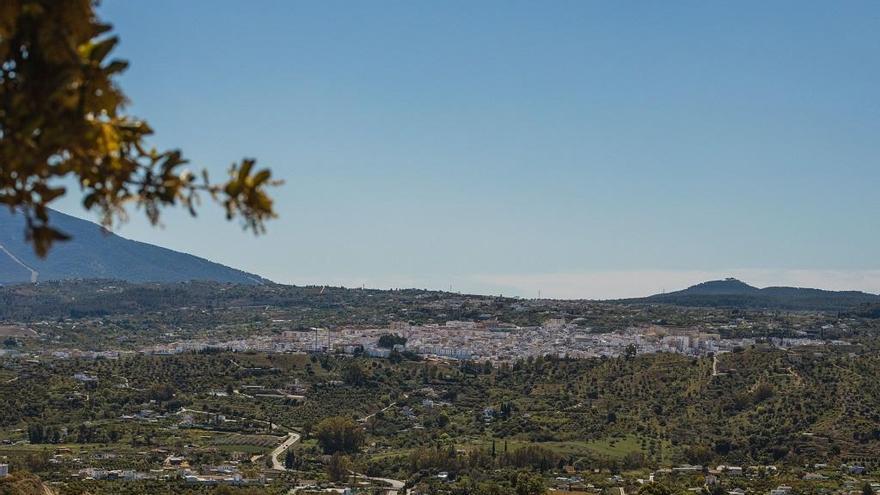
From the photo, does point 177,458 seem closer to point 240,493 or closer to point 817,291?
point 240,493

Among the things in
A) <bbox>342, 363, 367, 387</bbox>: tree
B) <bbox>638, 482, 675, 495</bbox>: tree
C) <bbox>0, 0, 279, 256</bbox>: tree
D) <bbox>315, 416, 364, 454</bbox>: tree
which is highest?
<bbox>0, 0, 279, 256</bbox>: tree

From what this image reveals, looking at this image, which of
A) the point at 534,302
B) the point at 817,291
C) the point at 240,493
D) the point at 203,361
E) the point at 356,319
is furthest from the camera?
the point at 817,291

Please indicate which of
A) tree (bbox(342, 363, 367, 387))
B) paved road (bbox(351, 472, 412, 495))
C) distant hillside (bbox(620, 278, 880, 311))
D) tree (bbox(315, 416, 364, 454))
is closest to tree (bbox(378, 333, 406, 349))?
tree (bbox(342, 363, 367, 387))

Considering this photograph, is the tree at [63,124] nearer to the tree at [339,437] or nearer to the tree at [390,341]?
the tree at [339,437]

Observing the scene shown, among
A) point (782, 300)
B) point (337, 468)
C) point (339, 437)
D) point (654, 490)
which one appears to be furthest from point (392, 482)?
point (782, 300)

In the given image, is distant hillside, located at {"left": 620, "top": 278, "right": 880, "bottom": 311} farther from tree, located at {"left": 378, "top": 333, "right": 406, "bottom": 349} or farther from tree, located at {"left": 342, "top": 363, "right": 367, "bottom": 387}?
tree, located at {"left": 342, "top": 363, "right": 367, "bottom": 387}

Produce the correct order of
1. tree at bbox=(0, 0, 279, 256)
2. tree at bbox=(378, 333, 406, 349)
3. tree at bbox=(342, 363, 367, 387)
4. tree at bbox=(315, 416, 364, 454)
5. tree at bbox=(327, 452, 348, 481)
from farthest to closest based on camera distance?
tree at bbox=(378, 333, 406, 349) < tree at bbox=(342, 363, 367, 387) < tree at bbox=(315, 416, 364, 454) < tree at bbox=(327, 452, 348, 481) < tree at bbox=(0, 0, 279, 256)

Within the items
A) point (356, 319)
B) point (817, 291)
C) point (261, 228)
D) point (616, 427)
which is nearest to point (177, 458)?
point (616, 427)

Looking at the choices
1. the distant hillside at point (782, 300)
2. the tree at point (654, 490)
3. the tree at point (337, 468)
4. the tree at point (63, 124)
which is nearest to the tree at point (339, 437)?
the tree at point (337, 468)
